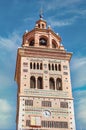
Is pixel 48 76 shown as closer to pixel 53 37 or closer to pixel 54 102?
pixel 54 102

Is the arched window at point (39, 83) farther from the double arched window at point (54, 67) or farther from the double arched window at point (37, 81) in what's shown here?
the double arched window at point (54, 67)

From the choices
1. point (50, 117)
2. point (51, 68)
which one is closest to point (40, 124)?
point (50, 117)

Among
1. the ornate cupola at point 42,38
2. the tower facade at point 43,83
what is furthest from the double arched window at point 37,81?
the ornate cupola at point 42,38

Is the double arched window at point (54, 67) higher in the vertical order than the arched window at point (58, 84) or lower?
higher

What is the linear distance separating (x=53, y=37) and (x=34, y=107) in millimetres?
11103

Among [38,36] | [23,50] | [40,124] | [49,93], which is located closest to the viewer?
[40,124]

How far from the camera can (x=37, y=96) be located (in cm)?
3706

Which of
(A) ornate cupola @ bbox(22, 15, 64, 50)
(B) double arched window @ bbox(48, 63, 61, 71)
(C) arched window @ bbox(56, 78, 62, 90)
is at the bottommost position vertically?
(C) arched window @ bbox(56, 78, 62, 90)

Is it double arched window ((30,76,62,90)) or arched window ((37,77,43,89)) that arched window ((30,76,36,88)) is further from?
arched window ((37,77,43,89))

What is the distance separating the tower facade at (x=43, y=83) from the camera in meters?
35.6

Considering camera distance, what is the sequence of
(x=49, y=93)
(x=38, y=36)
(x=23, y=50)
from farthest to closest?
(x=38, y=36) < (x=23, y=50) < (x=49, y=93)

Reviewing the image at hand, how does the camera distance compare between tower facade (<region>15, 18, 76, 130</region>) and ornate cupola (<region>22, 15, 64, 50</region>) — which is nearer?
tower facade (<region>15, 18, 76, 130</region>)

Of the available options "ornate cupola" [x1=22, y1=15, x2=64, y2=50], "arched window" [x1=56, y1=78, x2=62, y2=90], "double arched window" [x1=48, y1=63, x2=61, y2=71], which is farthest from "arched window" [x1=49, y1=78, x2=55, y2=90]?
Result: "ornate cupola" [x1=22, y1=15, x2=64, y2=50]

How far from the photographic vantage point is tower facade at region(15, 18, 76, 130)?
3559 centimetres
